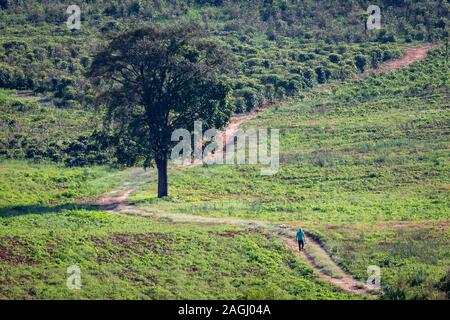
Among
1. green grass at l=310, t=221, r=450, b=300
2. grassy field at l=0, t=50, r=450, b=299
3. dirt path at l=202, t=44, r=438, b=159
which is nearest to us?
green grass at l=310, t=221, r=450, b=300

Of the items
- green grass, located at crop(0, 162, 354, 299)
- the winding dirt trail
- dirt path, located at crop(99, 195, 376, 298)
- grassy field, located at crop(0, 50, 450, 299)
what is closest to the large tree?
the winding dirt trail

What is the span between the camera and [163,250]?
118 feet

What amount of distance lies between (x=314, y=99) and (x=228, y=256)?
112 ft

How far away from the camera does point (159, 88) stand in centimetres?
4741

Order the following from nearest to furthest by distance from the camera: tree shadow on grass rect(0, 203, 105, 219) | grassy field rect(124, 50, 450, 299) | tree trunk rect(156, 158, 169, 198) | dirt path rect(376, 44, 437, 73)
A: grassy field rect(124, 50, 450, 299) → tree shadow on grass rect(0, 203, 105, 219) → tree trunk rect(156, 158, 169, 198) → dirt path rect(376, 44, 437, 73)

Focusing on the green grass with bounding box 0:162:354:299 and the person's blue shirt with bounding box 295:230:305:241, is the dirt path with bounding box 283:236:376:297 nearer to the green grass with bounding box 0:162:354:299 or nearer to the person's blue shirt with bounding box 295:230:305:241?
the green grass with bounding box 0:162:354:299

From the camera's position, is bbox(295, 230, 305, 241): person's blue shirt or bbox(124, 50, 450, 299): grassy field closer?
bbox(124, 50, 450, 299): grassy field

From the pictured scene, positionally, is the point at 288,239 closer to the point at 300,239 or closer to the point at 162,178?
the point at 300,239

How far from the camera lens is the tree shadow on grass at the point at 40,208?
133 ft

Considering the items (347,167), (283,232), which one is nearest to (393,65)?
(347,167)

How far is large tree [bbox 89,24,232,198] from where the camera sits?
152 ft

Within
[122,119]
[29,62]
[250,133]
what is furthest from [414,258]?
[29,62]

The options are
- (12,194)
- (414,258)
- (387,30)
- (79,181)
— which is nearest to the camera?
(414,258)

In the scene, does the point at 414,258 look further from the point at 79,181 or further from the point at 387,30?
the point at 387,30
